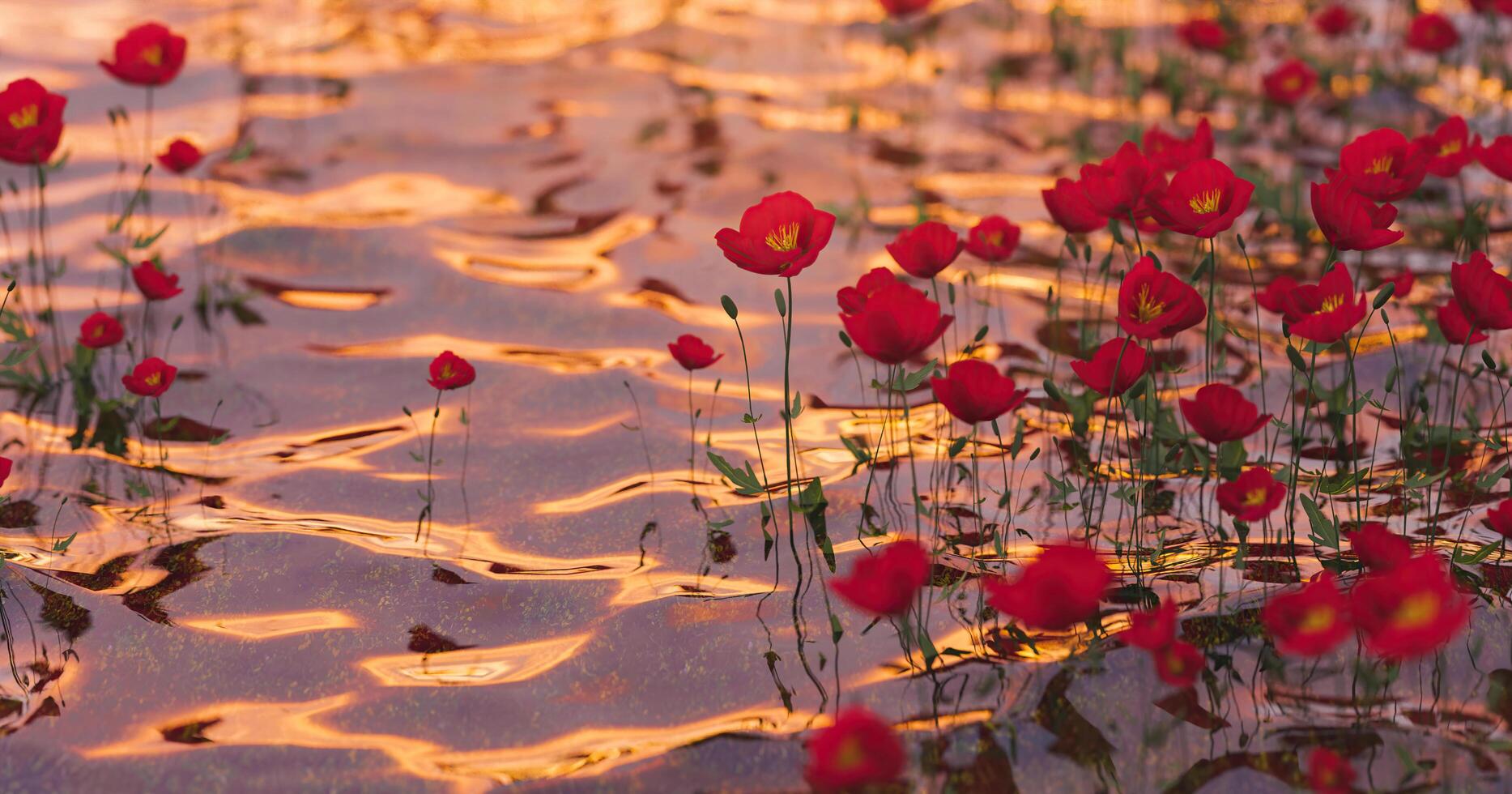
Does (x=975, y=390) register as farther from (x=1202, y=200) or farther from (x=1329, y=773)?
(x=1329, y=773)

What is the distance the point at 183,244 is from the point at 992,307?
2561 millimetres

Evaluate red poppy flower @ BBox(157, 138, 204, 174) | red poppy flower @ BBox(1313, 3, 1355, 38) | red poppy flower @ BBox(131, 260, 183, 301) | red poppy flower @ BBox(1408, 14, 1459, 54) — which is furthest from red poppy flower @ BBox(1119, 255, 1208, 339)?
red poppy flower @ BBox(1313, 3, 1355, 38)

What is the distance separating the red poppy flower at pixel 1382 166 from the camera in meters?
2.44

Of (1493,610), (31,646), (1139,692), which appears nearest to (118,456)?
(31,646)

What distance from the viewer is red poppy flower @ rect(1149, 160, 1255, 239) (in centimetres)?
230

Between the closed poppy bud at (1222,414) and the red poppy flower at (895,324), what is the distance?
17.5 inches

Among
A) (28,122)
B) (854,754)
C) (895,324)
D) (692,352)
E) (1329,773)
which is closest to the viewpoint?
(854,754)

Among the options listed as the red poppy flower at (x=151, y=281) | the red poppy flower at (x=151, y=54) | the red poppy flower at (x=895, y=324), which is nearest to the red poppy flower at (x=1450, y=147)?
the red poppy flower at (x=895, y=324)

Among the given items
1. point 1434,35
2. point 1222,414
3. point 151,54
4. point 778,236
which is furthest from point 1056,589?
point 1434,35

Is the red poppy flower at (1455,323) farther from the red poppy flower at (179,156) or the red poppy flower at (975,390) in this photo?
the red poppy flower at (179,156)

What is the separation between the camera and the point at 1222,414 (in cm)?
218

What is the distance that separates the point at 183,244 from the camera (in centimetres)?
417

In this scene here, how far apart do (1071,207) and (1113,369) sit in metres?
0.47

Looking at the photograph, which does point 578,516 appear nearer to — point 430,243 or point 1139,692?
point 1139,692
